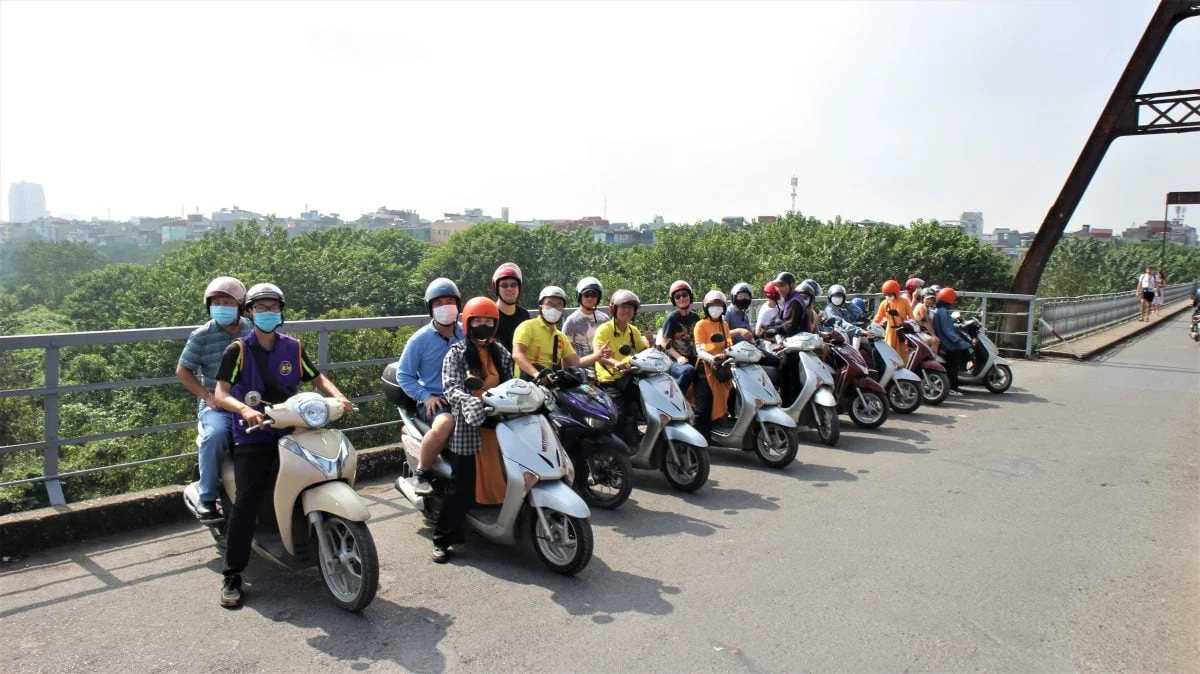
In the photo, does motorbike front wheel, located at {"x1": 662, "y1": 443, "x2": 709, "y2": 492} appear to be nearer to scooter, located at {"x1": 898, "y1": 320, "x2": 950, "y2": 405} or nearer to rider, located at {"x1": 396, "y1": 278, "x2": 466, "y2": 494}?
rider, located at {"x1": 396, "y1": 278, "x2": 466, "y2": 494}

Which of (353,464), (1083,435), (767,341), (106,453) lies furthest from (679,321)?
(106,453)

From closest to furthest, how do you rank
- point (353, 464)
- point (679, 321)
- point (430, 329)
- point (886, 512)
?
point (353, 464) < point (430, 329) < point (886, 512) < point (679, 321)

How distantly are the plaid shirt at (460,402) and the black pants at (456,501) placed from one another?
0.08m

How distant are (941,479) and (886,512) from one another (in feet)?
4.36

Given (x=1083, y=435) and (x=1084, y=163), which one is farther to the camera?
(x=1084, y=163)

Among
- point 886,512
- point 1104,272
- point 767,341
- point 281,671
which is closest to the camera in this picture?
point 281,671

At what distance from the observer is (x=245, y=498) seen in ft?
13.9

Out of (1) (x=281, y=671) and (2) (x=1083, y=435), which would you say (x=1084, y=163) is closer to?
(2) (x=1083, y=435)

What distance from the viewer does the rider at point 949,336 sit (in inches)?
471

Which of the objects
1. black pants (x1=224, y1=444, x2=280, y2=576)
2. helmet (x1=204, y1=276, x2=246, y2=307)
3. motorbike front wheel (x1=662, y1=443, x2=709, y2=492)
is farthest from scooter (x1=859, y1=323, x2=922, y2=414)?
black pants (x1=224, y1=444, x2=280, y2=576)

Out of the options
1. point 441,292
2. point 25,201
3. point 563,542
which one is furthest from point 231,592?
point 25,201

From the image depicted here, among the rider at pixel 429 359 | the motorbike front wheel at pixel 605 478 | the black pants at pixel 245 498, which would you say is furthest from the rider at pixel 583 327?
the black pants at pixel 245 498

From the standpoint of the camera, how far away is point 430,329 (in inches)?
216

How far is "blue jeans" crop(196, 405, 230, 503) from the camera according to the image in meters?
4.51
